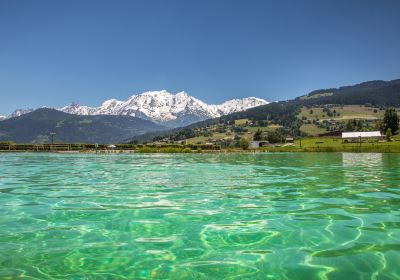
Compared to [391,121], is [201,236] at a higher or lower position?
lower

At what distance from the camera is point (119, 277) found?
6.60 m

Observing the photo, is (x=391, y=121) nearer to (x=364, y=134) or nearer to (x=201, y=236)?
(x=364, y=134)

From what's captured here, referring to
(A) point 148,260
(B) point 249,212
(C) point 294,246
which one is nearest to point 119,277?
(A) point 148,260

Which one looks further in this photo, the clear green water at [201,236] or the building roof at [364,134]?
the building roof at [364,134]

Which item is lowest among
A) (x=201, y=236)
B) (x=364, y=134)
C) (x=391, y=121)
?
(x=201, y=236)

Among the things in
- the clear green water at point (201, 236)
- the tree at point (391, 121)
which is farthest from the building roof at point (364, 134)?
the clear green water at point (201, 236)

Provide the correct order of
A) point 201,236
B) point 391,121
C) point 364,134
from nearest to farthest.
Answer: point 201,236, point 391,121, point 364,134

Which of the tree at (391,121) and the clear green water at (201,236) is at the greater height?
the tree at (391,121)

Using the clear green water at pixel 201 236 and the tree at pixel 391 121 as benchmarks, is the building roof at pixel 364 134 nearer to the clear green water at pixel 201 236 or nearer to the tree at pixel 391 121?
the tree at pixel 391 121

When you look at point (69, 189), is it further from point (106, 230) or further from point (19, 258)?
point (19, 258)

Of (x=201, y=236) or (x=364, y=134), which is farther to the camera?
(x=364, y=134)

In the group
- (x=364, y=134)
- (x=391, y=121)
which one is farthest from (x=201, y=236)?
(x=364, y=134)

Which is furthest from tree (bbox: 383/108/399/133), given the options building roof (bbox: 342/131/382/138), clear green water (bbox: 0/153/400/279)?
clear green water (bbox: 0/153/400/279)

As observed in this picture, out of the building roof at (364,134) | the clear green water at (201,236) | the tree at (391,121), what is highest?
the tree at (391,121)
